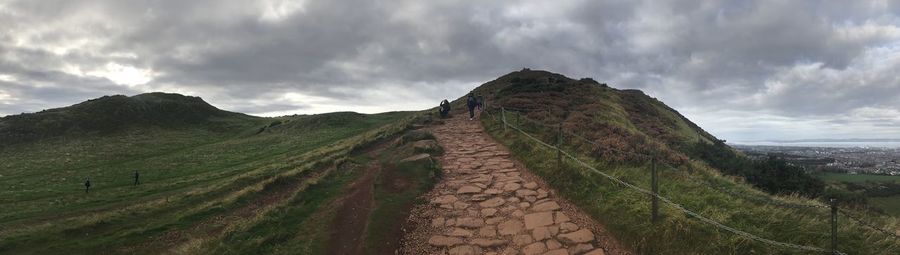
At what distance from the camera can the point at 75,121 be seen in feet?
190

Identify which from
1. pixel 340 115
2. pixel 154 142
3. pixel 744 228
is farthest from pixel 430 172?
pixel 154 142

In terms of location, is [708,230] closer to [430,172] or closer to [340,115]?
[430,172]

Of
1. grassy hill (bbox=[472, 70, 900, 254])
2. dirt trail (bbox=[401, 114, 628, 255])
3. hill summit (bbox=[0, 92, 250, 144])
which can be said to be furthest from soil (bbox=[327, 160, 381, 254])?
hill summit (bbox=[0, 92, 250, 144])

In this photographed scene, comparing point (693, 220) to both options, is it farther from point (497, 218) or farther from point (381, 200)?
point (381, 200)

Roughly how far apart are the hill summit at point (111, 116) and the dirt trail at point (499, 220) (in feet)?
203

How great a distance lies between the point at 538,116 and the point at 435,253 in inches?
726

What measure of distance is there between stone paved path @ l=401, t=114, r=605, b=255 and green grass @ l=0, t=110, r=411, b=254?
15.6ft

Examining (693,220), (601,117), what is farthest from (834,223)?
(601,117)

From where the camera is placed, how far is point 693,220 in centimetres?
809

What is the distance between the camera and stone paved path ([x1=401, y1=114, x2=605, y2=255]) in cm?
840

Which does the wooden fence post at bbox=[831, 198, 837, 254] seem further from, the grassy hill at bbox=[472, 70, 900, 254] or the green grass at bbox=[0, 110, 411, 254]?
the green grass at bbox=[0, 110, 411, 254]

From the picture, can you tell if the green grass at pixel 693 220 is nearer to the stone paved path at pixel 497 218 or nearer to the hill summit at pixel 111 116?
the stone paved path at pixel 497 218

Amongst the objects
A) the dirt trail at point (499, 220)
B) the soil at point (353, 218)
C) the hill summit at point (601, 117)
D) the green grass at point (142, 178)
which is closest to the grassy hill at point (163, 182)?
the green grass at point (142, 178)

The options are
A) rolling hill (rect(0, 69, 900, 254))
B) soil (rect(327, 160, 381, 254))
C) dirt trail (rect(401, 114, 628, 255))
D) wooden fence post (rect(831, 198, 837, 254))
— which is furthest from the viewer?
soil (rect(327, 160, 381, 254))
